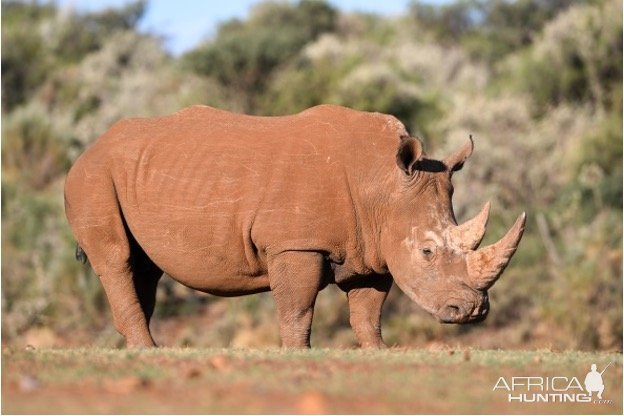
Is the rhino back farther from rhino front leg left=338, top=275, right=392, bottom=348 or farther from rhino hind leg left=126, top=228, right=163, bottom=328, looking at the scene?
rhino front leg left=338, top=275, right=392, bottom=348

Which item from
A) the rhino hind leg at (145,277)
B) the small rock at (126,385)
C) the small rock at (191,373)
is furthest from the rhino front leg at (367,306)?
the small rock at (126,385)

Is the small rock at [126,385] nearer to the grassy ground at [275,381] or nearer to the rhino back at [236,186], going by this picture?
the grassy ground at [275,381]

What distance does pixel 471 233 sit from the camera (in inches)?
480

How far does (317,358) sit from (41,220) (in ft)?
61.2

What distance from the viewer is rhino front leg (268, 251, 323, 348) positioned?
1228 cm

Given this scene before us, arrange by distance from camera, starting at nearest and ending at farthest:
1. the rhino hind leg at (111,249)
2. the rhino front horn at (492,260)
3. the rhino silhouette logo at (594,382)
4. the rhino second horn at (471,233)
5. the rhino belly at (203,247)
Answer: the rhino silhouette logo at (594,382)
the rhino front horn at (492,260)
the rhino second horn at (471,233)
the rhino belly at (203,247)
the rhino hind leg at (111,249)

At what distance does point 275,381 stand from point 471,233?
3.22m

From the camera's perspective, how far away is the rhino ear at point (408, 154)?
1233cm

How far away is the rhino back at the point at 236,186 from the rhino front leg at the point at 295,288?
97 millimetres

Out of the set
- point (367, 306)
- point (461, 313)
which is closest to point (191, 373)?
point (461, 313)

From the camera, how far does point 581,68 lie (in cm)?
4078

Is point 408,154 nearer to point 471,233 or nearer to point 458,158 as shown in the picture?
point 458,158

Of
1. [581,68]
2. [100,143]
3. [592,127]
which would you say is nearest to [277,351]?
[100,143]

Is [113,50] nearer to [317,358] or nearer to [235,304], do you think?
[235,304]
